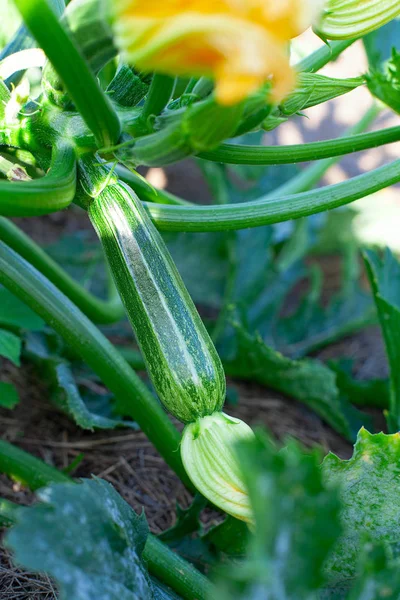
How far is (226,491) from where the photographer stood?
100 cm

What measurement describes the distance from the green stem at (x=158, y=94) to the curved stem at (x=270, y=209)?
0.25 m

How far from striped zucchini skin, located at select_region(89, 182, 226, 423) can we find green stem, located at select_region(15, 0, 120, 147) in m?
0.21

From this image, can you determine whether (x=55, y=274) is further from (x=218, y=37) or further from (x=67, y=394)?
(x=218, y=37)

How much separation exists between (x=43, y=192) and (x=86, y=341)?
1.39 feet

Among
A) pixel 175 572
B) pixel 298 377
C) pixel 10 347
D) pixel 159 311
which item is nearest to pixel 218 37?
pixel 159 311

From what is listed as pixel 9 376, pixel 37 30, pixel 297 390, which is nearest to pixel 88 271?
pixel 9 376

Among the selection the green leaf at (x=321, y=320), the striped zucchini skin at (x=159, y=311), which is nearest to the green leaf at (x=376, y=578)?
the striped zucchini skin at (x=159, y=311)

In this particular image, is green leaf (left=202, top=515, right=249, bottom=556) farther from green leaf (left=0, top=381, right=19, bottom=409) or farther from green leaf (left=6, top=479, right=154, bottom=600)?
green leaf (left=0, top=381, right=19, bottom=409)

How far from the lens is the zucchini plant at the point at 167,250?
0.67 m

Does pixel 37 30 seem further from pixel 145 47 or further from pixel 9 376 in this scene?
pixel 9 376

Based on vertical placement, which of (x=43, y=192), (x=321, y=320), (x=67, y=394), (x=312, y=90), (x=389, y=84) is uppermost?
(x=43, y=192)

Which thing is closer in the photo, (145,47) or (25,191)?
(145,47)

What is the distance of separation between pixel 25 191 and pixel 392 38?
4.54ft

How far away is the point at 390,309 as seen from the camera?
1.40 metres
